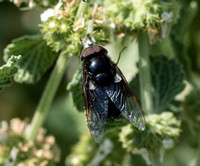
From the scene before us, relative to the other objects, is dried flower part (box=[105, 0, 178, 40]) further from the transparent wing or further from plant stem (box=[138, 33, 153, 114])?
the transparent wing

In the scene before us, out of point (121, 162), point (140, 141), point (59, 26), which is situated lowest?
point (121, 162)

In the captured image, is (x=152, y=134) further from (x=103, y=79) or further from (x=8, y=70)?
(x=8, y=70)

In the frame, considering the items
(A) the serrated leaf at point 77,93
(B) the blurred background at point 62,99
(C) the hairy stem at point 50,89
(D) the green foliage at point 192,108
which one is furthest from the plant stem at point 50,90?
(D) the green foliage at point 192,108

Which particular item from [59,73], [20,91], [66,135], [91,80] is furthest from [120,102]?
[20,91]

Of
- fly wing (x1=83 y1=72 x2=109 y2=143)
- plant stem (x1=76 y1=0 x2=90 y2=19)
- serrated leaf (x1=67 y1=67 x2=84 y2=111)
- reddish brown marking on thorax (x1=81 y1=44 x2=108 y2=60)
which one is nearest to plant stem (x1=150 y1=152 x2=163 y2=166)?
fly wing (x1=83 y1=72 x2=109 y2=143)

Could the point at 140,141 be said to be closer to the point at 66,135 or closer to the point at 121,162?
the point at 121,162

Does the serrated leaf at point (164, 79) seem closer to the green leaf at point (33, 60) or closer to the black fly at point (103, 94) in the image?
the black fly at point (103, 94)

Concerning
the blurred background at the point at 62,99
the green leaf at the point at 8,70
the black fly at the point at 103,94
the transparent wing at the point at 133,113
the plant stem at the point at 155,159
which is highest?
the green leaf at the point at 8,70
